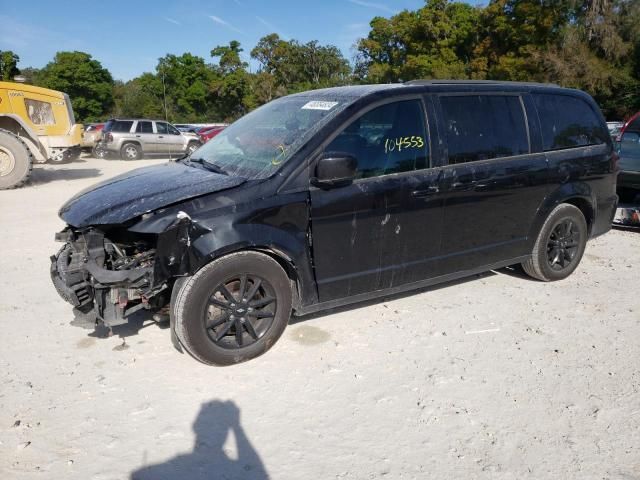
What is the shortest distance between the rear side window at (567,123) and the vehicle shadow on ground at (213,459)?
3.77 m

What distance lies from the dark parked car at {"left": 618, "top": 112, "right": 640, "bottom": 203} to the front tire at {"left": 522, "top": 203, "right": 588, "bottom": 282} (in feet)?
11.2

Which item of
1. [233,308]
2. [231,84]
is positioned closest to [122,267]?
[233,308]

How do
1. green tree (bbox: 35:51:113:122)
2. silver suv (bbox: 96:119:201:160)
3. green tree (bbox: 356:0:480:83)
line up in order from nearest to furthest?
silver suv (bbox: 96:119:201:160), green tree (bbox: 356:0:480:83), green tree (bbox: 35:51:113:122)

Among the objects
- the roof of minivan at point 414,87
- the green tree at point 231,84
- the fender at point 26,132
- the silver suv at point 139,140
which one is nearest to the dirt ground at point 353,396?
the roof of minivan at point 414,87

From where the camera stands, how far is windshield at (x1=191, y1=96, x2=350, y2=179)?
11.8 feet

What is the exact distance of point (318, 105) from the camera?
156 inches

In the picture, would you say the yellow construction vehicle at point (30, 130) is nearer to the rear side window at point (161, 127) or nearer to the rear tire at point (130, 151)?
the rear tire at point (130, 151)

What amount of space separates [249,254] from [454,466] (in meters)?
1.79

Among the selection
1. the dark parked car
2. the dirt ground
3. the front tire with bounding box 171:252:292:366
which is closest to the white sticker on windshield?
the front tire with bounding box 171:252:292:366

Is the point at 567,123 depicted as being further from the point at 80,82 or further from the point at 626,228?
the point at 80,82

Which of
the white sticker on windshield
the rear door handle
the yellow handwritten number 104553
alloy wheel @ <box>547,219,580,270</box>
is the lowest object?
alloy wheel @ <box>547,219,580,270</box>

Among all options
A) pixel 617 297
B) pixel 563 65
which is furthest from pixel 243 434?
pixel 563 65

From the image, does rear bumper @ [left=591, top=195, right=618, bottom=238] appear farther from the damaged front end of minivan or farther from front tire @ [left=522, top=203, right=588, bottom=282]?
the damaged front end of minivan

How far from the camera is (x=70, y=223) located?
3.37 m
